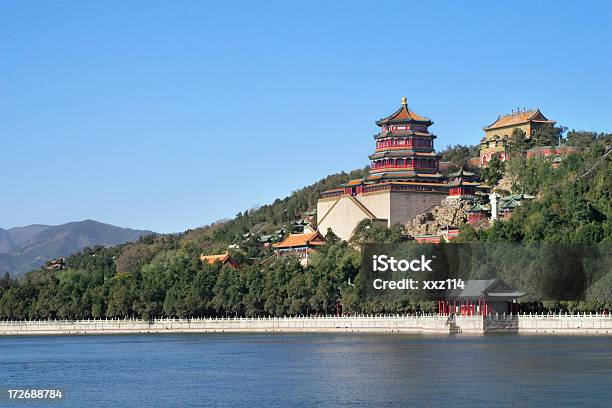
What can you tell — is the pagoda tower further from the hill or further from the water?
the water

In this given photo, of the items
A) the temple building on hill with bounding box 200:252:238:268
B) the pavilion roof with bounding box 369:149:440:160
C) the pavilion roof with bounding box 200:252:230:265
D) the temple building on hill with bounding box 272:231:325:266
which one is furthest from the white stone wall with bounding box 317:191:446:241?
A: the pavilion roof with bounding box 200:252:230:265

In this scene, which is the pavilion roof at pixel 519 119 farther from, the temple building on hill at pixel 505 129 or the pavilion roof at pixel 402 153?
the pavilion roof at pixel 402 153

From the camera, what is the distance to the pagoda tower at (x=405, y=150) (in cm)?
11038

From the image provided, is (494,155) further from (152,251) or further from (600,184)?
(152,251)

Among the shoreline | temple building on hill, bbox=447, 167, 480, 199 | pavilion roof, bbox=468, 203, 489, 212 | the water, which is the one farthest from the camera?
temple building on hill, bbox=447, 167, 480, 199

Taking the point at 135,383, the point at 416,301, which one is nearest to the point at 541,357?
the point at 135,383

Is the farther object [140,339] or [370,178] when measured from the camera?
[370,178]

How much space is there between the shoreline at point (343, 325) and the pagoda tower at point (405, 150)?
21.8 metres

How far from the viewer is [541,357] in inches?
2339

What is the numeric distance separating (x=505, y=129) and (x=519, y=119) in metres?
1.69

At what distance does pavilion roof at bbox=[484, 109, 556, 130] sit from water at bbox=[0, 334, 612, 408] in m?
49.7

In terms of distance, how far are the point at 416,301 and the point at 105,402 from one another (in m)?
38.1

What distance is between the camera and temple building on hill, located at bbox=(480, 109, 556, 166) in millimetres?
123500

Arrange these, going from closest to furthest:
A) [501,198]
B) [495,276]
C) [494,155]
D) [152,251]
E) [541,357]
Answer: [541,357] < [495,276] < [501,198] < [494,155] < [152,251]
